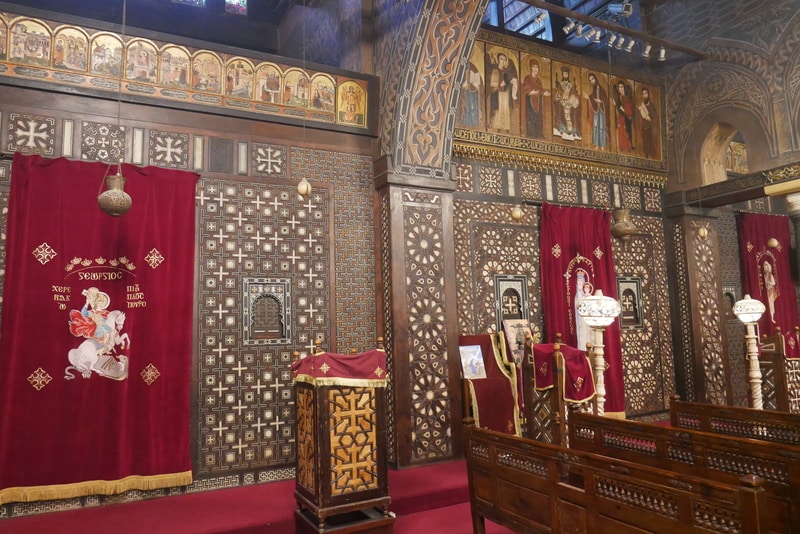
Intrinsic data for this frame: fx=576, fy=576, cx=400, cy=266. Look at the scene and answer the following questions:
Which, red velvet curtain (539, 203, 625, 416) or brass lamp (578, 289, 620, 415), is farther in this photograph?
red velvet curtain (539, 203, 625, 416)

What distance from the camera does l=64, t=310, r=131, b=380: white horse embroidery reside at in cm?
482

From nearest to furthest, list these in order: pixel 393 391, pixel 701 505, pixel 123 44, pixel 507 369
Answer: pixel 701 505 < pixel 123 44 < pixel 393 391 < pixel 507 369

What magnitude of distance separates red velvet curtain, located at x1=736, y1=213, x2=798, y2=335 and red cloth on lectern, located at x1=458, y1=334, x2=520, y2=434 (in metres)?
5.41

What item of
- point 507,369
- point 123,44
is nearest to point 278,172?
point 123,44

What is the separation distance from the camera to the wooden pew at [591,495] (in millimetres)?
2369

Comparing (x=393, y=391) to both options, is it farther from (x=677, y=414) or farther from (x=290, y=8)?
(x=290, y=8)

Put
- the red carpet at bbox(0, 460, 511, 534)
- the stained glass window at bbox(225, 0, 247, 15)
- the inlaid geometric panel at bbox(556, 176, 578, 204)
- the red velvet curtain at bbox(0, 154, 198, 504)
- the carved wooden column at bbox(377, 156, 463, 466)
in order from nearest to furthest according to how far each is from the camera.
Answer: the red carpet at bbox(0, 460, 511, 534) → the red velvet curtain at bbox(0, 154, 198, 504) → the carved wooden column at bbox(377, 156, 463, 466) → the inlaid geometric panel at bbox(556, 176, 578, 204) → the stained glass window at bbox(225, 0, 247, 15)

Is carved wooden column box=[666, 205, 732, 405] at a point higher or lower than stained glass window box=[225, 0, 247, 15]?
lower

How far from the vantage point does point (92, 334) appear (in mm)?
4879

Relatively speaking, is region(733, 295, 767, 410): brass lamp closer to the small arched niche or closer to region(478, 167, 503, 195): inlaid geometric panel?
the small arched niche

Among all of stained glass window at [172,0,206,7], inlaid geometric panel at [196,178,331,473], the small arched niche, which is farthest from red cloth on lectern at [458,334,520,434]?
stained glass window at [172,0,206,7]

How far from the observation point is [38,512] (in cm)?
461

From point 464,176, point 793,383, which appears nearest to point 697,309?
point 793,383

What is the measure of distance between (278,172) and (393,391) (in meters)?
2.51
